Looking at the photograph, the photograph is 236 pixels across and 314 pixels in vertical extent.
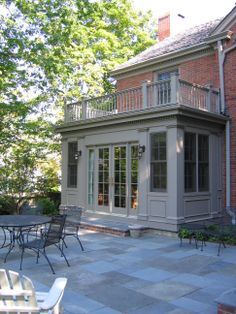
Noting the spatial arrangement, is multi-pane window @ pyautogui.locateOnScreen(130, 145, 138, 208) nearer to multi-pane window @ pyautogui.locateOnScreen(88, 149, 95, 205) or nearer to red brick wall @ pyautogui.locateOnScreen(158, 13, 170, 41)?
multi-pane window @ pyautogui.locateOnScreen(88, 149, 95, 205)

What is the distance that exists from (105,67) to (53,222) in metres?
15.1

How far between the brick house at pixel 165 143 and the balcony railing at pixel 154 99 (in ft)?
0.10

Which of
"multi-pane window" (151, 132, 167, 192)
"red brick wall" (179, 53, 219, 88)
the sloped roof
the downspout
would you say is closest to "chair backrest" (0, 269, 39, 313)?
"multi-pane window" (151, 132, 167, 192)

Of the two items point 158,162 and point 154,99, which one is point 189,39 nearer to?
point 154,99

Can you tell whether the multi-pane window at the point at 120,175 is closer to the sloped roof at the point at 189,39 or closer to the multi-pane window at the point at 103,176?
the multi-pane window at the point at 103,176

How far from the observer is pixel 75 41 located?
768 inches

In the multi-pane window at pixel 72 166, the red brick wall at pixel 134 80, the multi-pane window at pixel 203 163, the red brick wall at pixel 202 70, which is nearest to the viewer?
the multi-pane window at pixel 203 163

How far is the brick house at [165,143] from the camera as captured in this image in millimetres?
10305

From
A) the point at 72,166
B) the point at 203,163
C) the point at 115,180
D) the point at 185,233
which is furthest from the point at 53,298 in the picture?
the point at 72,166

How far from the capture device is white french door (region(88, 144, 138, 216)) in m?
11.5

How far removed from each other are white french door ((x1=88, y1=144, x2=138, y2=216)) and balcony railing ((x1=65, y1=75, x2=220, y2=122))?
4.44 feet

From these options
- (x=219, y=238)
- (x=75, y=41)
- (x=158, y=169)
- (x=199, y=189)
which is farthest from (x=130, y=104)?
(x=75, y=41)

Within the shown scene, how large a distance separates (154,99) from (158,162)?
1.94 m

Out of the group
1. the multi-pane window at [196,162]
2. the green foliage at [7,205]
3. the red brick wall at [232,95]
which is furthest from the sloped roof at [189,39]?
the green foliage at [7,205]
